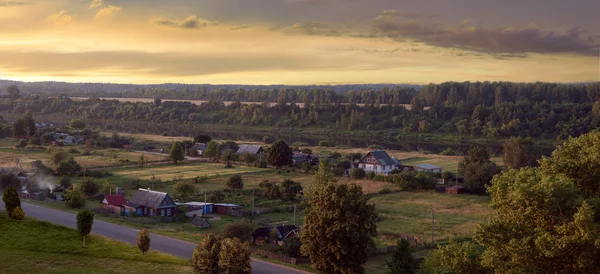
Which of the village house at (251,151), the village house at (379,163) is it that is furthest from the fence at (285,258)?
the village house at (251,151)

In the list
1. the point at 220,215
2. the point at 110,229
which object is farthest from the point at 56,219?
the point at 220,215

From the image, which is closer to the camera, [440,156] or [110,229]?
[110,229]

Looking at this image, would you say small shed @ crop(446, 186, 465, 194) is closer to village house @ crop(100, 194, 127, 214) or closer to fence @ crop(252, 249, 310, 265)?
fence @ crop(252, 249, 310, 265)

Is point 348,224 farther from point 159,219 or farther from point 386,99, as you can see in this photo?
point 386,99

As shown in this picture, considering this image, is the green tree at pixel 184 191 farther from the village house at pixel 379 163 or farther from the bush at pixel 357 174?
the village house at pixel 379 163

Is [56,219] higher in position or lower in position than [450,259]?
lower

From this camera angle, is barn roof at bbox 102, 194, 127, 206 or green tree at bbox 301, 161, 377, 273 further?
barn roof at bbox 102, 194, 127, 206

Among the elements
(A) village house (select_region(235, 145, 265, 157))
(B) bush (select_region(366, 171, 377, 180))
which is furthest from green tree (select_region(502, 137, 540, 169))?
(A) village house (select_region(235, 145, 265, 157))
